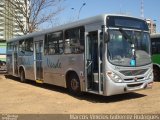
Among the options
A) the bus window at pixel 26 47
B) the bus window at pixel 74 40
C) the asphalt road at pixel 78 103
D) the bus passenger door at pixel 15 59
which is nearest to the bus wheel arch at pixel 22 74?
the bus passenger door at pixel 15 59

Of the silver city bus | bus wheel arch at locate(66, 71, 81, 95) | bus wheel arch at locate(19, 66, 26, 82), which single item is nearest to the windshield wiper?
the silver city bus

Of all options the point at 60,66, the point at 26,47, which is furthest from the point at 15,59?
the point at 60,66

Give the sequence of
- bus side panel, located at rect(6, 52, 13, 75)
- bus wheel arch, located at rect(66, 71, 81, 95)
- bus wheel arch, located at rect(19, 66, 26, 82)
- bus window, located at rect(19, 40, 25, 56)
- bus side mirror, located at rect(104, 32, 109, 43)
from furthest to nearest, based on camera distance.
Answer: bus side panel, located at rect(6, 52, 13, 75) → bus wheel arch, located at rect(19, 66, 26, 82) → bus window, located at rect(19, 40, 25, 56) → bus wheel arch, located at rect(66, 71, 81, 95) → bus side mirror, located at rect(104, 32, 109, 43)

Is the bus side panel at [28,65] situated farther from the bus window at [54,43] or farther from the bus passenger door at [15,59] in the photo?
the bus window at [54,43]

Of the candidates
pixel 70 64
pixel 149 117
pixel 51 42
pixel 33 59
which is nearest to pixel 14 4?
pixel 33 59

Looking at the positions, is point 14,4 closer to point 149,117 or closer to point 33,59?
point 33,59

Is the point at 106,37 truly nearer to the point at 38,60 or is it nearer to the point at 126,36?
the point at 126,36

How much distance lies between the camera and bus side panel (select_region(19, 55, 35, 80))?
58.3 feet

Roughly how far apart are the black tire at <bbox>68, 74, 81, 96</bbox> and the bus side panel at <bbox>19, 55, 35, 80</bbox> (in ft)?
15.3

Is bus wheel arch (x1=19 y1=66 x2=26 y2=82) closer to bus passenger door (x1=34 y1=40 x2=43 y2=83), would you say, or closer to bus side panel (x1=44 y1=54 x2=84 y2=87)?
bus passenger door (x1=34 y1=40 x2=43 y2=83)

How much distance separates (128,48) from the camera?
1141 cm

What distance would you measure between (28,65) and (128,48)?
8.35 meters

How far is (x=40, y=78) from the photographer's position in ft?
54.5

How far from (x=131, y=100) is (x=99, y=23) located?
2863mm
